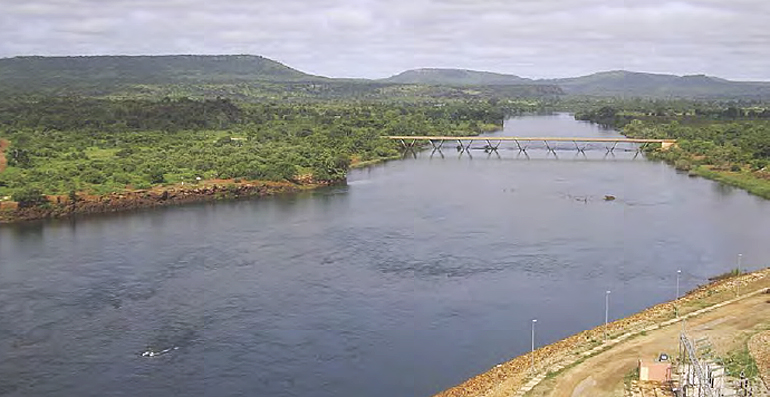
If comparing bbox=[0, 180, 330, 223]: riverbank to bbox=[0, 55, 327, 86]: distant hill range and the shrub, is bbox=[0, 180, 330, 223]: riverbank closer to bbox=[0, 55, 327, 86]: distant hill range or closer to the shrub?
the shrub

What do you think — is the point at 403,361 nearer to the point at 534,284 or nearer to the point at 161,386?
the point at 161,386

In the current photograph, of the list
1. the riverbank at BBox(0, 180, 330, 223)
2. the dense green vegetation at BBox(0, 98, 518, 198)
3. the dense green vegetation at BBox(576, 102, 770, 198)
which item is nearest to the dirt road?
the dense green vegetation at BBox(576, 102, 770, 198)

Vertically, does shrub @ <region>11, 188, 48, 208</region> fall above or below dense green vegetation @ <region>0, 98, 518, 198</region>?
below

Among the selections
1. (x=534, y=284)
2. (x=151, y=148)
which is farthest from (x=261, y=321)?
(x=151, y=148)

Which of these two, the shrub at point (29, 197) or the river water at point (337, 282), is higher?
the shrub at point (29, 197)

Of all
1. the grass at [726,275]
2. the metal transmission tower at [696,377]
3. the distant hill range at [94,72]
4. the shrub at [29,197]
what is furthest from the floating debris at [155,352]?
the distant hill range at [94,72]

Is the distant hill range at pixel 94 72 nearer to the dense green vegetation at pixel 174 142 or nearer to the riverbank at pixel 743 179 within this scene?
the dense green vegetation at pixel 174 142
